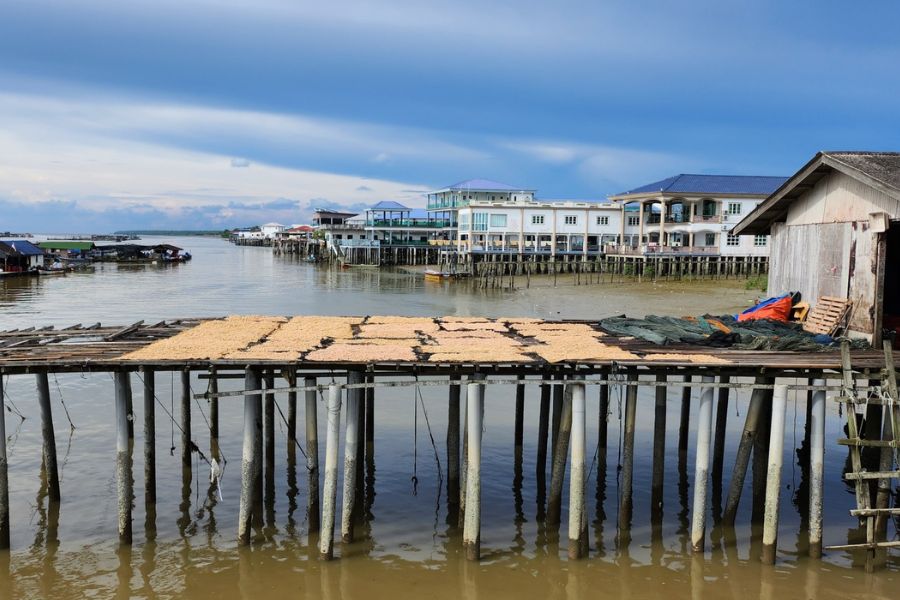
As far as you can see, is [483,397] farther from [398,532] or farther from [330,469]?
[398,532]

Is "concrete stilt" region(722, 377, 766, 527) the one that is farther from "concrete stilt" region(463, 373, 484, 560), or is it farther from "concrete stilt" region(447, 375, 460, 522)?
"concrete stilt" region(447, 375, 460, 522)

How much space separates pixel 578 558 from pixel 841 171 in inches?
360

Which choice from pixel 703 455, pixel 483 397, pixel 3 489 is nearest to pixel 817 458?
pixel 703 455

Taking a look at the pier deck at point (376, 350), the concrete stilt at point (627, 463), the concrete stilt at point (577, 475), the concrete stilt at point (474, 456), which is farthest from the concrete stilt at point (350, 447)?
the concrete stilt at point (627, 463)

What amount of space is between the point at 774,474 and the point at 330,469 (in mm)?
6587

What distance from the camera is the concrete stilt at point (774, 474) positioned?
11438mm

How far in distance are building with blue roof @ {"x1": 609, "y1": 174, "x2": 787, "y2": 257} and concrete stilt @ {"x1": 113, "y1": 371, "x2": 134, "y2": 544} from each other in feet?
183

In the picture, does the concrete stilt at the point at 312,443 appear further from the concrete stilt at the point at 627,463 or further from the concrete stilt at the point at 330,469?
the concrete stilt at the point at 627,463

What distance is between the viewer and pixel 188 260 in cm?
10862

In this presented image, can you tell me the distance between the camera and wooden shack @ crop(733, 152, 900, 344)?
45.2ft

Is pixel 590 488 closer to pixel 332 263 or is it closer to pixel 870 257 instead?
pixel 870 257

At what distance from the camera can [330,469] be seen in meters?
11.5

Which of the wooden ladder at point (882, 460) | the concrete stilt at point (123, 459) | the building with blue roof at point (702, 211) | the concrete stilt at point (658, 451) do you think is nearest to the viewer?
the wooden ladder at point (882, 460)

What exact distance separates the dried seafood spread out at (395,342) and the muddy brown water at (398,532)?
168 cm
